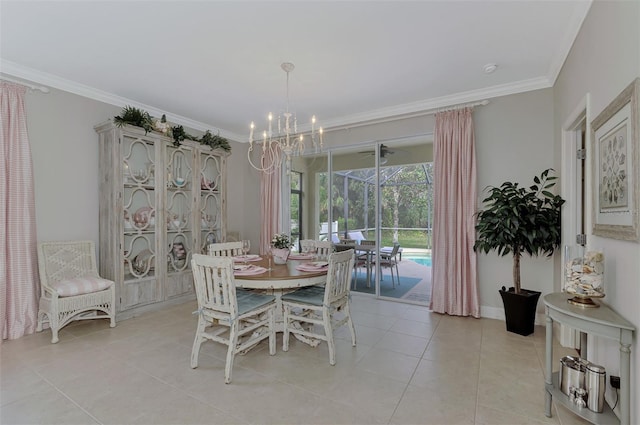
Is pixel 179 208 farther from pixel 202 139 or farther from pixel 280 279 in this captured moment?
pixel 280 279

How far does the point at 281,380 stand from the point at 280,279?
29.7 inches

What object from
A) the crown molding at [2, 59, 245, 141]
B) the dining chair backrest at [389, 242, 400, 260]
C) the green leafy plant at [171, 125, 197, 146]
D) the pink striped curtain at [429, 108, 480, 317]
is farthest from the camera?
the dining chair backrest at [389, 242, 400, 260]

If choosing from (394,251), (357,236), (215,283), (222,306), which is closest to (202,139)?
(357,236)

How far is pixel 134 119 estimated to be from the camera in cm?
368

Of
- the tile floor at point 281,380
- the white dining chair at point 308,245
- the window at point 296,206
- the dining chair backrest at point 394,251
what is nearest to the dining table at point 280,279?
the tile floor at point 281,380

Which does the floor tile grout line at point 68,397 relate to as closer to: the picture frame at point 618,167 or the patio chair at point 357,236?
the picture frame at point 618,167

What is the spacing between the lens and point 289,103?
13.5 ft

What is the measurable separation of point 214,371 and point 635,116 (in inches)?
123

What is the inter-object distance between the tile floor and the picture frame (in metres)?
1.24

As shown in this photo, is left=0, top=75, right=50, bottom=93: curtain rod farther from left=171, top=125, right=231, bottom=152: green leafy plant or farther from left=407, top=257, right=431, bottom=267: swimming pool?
left=407, top=257, right=431, bottom=267: swimming pool

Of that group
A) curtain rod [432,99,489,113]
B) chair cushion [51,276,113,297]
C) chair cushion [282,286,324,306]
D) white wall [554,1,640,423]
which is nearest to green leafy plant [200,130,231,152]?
chair cushion [51,276,113,297]

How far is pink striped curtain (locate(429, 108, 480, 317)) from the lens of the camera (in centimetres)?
370

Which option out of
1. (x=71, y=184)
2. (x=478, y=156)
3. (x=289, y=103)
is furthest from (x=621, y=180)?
(x=71, y=184)

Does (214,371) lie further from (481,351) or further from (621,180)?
(621,180)
